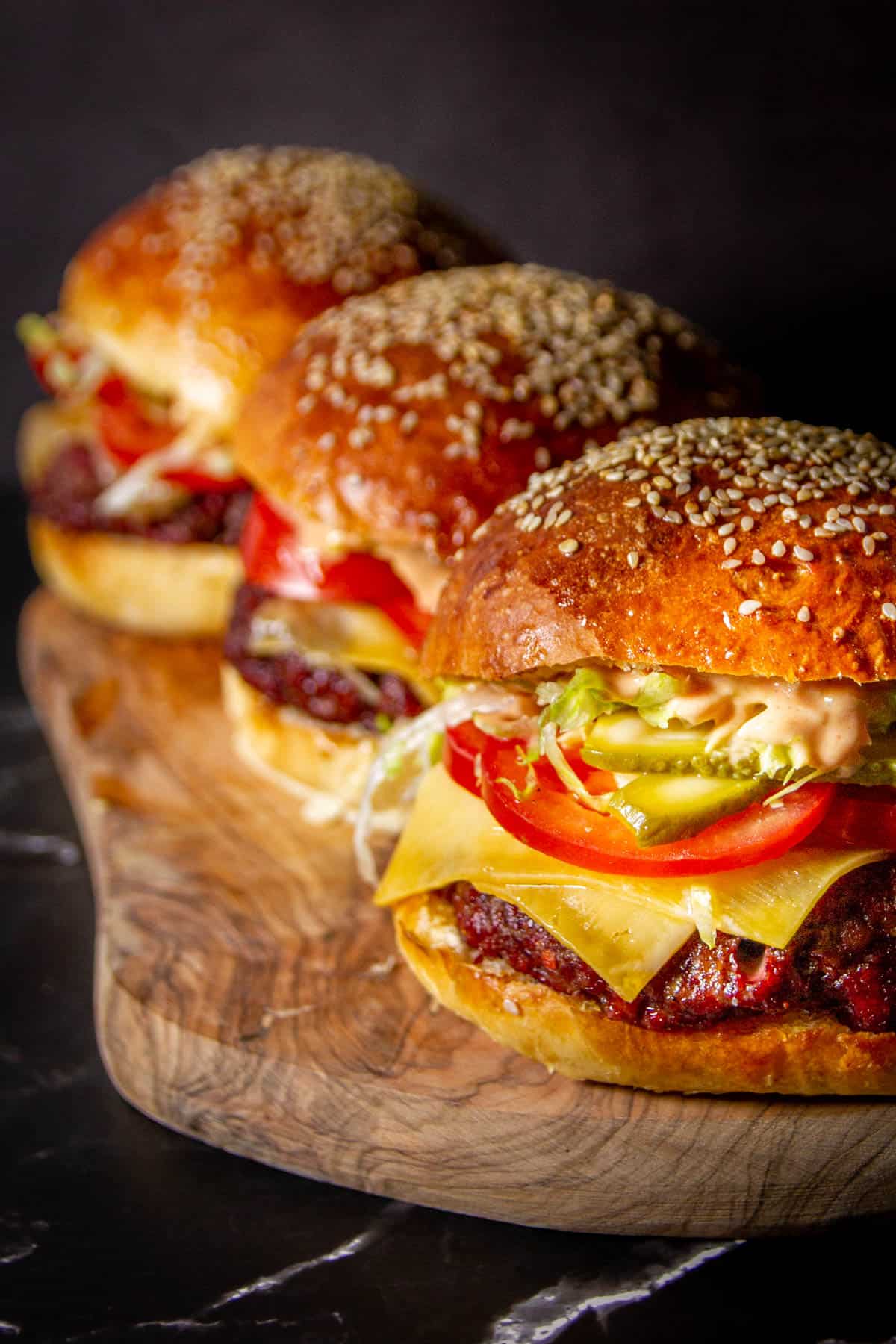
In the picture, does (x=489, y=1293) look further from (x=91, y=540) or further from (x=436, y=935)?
(x=91, y=540)

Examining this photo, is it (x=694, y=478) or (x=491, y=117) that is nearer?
(x=694, y=478)

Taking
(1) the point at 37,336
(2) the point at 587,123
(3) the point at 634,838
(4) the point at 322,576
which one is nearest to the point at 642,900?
(3) the point at 634,838

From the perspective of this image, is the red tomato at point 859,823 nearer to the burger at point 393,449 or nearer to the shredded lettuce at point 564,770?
the shredded lettuce at point 564,770

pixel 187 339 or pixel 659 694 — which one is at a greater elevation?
pixel 659 694

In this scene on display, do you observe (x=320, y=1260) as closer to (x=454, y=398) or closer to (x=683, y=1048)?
(x=683, y=1048)

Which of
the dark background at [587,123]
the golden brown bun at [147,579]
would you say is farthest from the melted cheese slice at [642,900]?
the dark background at [587,123]

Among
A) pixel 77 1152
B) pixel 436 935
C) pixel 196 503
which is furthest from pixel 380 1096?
pixel 196 503
